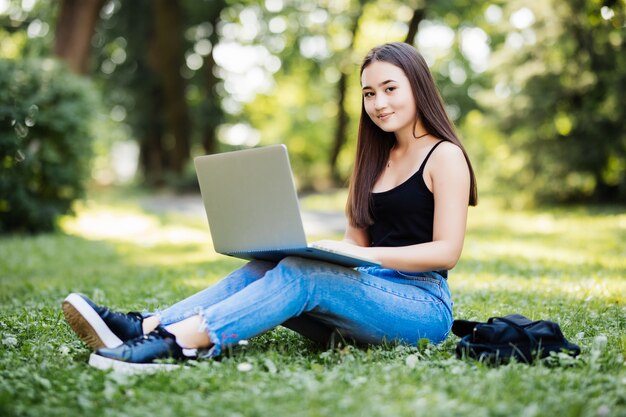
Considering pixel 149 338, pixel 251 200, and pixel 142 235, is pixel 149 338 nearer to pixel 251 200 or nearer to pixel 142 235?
pixel 251 200

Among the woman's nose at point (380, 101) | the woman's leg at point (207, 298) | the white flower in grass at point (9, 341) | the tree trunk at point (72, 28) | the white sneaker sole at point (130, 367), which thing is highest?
the tree trunk at point (72, 28)

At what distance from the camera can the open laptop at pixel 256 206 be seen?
2898mm

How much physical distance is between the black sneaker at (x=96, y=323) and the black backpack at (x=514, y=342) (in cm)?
162

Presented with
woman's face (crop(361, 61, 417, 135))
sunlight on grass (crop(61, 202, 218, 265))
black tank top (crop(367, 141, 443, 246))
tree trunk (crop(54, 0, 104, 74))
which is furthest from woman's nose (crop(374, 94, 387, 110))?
tree trunk (crop(54, 0, 104, 74))

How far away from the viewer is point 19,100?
10.5 m

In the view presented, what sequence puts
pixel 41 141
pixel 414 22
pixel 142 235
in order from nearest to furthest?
pixel 41 141 < pixel 142 235 < pixel 414 22

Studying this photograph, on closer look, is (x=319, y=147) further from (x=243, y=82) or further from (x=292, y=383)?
(x=292, y=383)

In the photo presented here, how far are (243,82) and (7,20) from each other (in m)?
12.6

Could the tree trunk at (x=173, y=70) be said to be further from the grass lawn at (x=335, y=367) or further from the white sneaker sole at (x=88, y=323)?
the white sneaker sole at (x=88, y=323)

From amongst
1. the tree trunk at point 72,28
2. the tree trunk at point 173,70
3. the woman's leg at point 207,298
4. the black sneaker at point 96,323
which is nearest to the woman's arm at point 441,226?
the woman's leg at point 207,298

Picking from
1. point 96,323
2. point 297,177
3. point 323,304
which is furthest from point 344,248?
point 297,177

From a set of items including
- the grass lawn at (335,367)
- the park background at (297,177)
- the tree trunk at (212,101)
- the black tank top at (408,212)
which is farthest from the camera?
the tree trunk at (212,101)

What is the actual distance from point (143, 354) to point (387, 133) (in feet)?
5.96

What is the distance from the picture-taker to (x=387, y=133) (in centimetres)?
381
